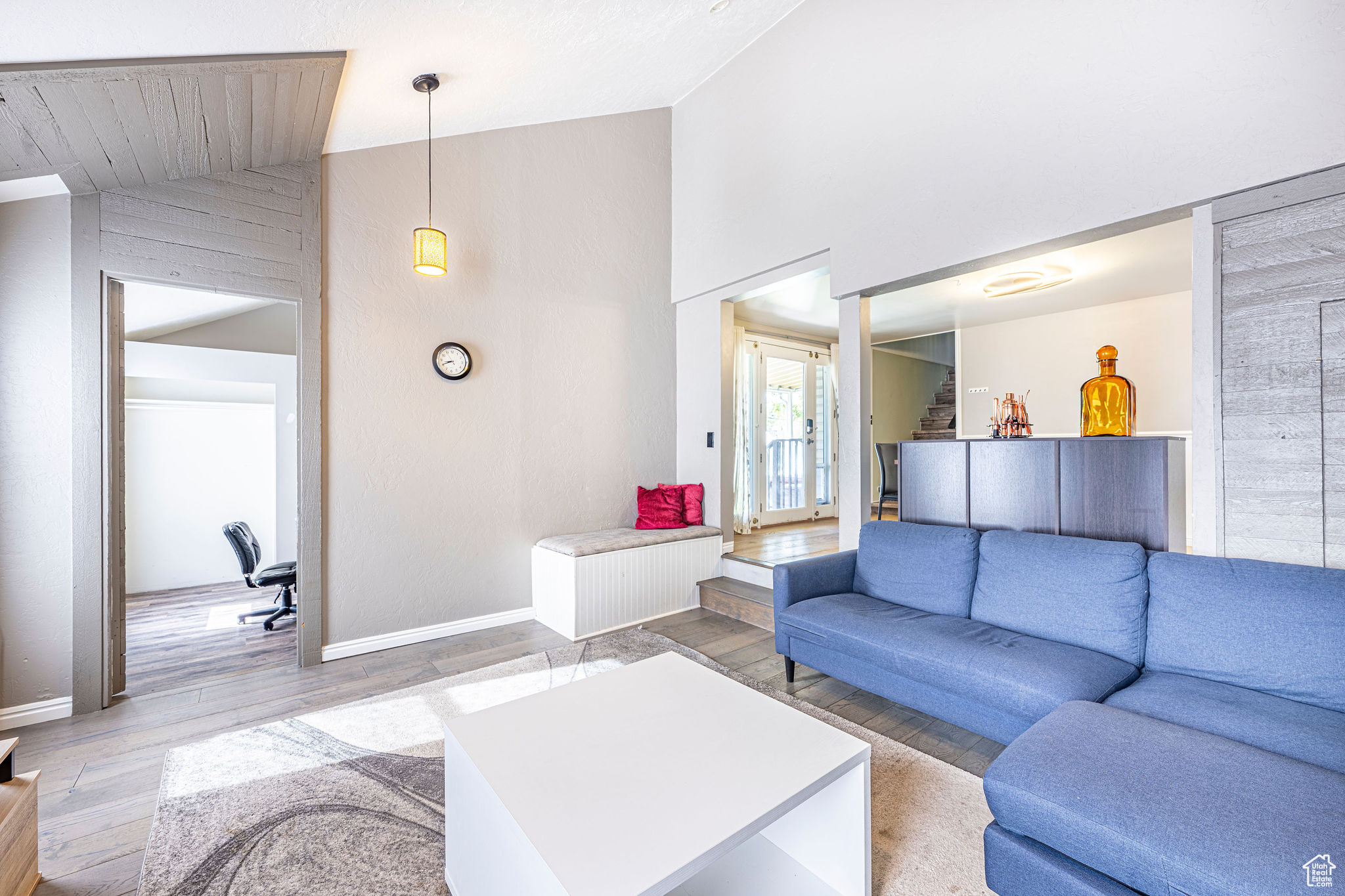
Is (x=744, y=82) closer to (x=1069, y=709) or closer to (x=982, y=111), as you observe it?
(x=982, y=111)

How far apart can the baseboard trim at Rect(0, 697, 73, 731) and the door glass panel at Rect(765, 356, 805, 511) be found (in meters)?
5.44

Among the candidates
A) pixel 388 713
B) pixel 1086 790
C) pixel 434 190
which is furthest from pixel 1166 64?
pixel 388 713

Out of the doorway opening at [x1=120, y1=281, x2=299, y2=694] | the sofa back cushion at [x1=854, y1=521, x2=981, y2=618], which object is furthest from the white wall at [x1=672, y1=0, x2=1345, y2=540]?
the doorway opening at [x1=120, y1=281, x2=299, y2=694]

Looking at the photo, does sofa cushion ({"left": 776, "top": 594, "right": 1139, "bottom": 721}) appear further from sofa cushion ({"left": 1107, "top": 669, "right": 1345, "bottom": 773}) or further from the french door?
the french door

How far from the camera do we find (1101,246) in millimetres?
3818

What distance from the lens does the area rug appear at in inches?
61.6

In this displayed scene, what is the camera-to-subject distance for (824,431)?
6.97m

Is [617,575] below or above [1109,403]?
below

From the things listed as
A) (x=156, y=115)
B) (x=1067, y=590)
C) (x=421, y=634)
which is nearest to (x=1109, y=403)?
(x=1067, y=590)

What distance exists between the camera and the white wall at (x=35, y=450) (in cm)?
249

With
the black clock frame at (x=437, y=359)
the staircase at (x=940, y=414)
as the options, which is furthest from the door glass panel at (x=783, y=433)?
the black clock frame at (x=437, y=359)

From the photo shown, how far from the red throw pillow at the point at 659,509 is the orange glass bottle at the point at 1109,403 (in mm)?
2711
